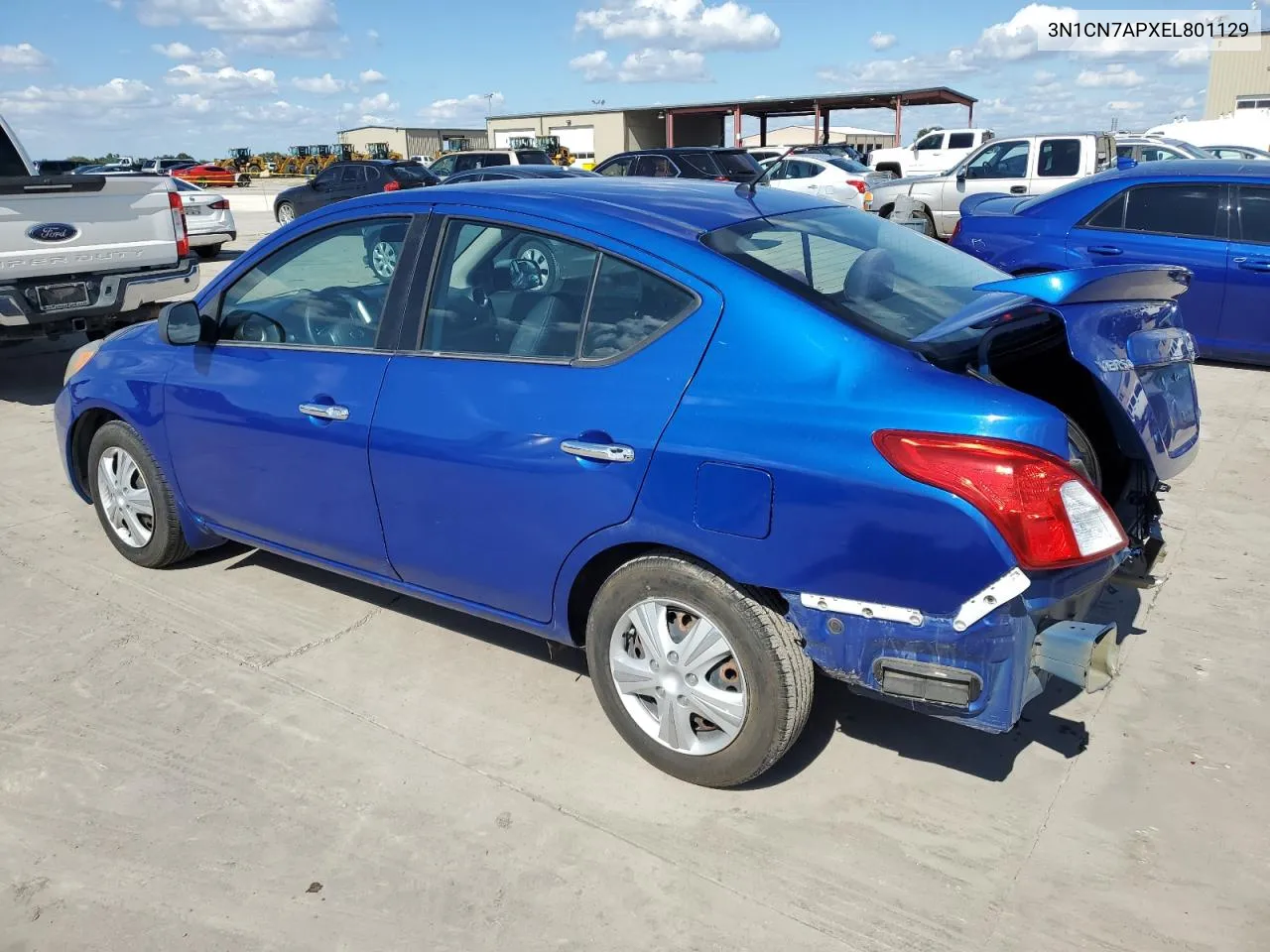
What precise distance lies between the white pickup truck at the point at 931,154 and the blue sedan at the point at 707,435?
77.6 ft

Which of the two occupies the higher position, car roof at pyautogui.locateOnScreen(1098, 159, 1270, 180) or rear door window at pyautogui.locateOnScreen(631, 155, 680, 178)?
rear door window at pyautogui.locateOnScreen(631, 155, 680, 178)

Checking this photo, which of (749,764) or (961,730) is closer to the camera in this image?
(749,764)

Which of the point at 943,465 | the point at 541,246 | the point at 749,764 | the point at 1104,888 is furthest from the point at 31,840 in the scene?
the point at 1104,888

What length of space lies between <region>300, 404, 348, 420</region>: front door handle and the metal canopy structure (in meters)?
45.7

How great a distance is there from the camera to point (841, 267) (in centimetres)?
306

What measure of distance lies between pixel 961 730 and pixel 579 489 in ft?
4.97

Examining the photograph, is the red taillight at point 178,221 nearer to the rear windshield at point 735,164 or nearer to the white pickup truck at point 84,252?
the white pickup truck at point 84,252

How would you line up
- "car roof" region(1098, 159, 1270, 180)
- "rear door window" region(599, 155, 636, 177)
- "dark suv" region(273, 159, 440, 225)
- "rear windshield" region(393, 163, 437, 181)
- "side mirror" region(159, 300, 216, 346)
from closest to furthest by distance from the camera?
"side mirror" region(159, 300, 216, 346)
"car roof" region(1098, 159, 1270, 180)
"rear door window" region(599, 155, 636, 177)
"rear windshield" region(393, 163, 437, 181)
"dark suv" region(273, 159, 440, 225)

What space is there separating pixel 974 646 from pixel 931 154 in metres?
26.8

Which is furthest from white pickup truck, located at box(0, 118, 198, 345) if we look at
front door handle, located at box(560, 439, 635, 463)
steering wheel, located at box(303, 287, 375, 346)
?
front door handle, located at box(560, 439, 635, 463)

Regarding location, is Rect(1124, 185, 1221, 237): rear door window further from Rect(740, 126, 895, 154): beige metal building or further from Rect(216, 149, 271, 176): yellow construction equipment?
Rect(740, 126, 895, 154): beige metal building

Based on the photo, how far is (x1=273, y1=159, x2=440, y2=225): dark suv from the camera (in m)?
21.1

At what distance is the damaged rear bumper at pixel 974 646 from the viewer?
8.02 feet

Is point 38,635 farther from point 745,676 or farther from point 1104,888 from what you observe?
point 1104,888
